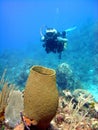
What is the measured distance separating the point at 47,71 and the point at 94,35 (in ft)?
67.3

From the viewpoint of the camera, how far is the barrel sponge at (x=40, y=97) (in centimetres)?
337

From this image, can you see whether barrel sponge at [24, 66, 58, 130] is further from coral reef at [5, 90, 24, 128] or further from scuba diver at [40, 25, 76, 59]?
scuba diver at [40, 25, 76, 59]

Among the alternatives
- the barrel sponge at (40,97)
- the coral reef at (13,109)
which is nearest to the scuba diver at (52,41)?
the coral reef at (13,109)

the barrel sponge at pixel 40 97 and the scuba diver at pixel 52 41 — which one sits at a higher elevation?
the scuba diver at pixel 52 41

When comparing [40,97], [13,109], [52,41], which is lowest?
[40,97]

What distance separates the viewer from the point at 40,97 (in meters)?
3.36

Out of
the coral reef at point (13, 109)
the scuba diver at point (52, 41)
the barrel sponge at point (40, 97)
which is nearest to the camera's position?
the barrel sponge at point (40, 97)

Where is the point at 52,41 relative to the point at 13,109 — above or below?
above

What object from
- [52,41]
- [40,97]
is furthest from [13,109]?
[52,41]

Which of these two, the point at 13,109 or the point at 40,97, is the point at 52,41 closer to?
the point at 13,109

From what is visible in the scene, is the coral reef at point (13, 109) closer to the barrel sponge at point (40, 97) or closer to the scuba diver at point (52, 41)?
the barrel sponge at point (40, 97)

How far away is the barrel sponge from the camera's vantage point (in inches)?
133

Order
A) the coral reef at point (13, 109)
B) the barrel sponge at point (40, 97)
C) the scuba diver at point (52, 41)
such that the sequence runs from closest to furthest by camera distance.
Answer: the barrel sponge at point (40, 97) → the coral reef at point (13, 109) → the scuba diver at point (52, 41)

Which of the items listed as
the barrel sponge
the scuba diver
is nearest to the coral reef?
the barrel sponge
